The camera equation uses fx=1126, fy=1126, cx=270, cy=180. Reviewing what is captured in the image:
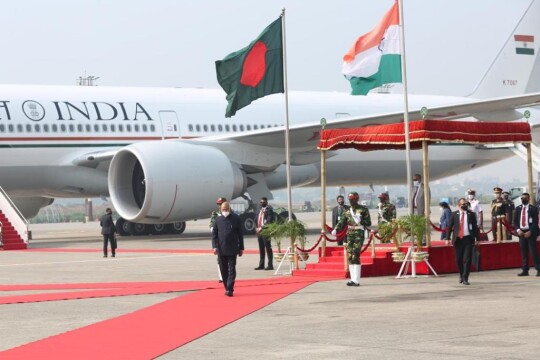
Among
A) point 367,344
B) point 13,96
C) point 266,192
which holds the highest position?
point 13,96

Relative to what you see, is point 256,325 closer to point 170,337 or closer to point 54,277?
point 170,337

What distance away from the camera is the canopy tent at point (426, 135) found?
61.3 ft

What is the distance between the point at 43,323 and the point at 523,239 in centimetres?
874

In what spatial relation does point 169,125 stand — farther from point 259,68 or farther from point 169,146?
point 259,68

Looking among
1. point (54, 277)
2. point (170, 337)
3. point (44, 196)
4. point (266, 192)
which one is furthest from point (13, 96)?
point (170, 337)

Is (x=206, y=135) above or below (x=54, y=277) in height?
above

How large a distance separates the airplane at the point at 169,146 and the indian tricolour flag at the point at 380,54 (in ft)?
26.7

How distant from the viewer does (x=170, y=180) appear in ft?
96.7

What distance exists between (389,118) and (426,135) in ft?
39.9

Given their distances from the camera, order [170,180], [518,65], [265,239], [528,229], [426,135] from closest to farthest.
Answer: [528,229] → [426,135] → [265,239] → [170,180] → [518,65]

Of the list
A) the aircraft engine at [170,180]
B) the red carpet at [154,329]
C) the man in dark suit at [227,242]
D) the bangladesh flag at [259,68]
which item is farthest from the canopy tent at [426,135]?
the aircraft engine at [170,180]

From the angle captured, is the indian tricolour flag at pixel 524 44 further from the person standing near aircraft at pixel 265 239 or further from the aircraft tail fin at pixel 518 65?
the person standing near aircraft at pixel 265 239

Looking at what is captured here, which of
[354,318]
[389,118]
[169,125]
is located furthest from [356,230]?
[169,125]

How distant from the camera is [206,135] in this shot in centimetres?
3441
